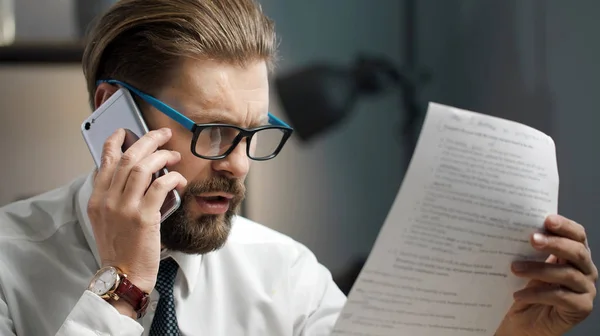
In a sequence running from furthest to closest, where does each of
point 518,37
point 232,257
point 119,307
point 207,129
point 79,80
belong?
point 518,37
point 79,80
point 232,257
point 207,129
point 119,307

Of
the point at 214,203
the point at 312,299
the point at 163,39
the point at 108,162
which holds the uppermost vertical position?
the point at 163,39

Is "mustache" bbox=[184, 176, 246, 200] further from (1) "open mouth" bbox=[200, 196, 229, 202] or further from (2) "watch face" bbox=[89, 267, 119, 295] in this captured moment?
(2) "watch face" bbox=[89, 267, 119, 295]

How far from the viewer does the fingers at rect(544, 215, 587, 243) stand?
1.02 m

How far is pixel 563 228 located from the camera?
104cm

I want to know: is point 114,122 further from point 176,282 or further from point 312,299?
point 312,299

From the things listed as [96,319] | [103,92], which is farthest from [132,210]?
[103,92]

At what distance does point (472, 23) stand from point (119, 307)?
1174mm

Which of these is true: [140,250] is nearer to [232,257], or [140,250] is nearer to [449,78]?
[232,257]

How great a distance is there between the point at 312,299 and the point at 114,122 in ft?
1.76

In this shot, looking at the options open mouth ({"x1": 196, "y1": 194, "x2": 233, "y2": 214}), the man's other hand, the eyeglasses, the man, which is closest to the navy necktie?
the man

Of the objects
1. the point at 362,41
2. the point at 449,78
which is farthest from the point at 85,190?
the point at 449,78

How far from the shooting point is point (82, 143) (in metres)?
1.64

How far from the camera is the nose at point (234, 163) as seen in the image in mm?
1221

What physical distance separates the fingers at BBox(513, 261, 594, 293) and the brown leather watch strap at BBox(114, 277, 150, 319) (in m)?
0.54
